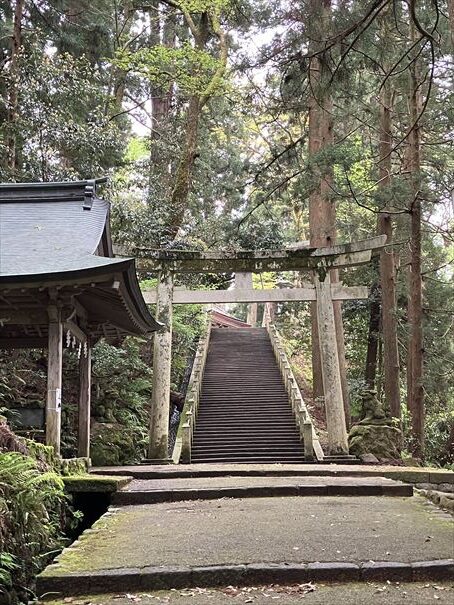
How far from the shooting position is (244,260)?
467 inches

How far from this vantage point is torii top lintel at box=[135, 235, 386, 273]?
38.0 ft

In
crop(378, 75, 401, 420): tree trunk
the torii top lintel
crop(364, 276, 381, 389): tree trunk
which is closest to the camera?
the torii top lintel

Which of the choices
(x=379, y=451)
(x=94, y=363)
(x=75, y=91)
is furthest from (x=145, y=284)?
(x=379, y=451)

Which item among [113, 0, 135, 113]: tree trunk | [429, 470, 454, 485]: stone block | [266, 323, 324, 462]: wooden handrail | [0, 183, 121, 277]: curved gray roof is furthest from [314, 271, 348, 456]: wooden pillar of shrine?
[113, 0, 135, 113]: tree trunk

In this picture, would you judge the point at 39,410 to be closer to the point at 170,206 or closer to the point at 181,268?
the point at 181,268

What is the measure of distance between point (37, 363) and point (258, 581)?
38.0 feet

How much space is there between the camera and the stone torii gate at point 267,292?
11.2 metres

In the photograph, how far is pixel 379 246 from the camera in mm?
11164

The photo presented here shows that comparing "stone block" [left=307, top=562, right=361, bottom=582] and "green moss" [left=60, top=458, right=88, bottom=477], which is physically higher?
"stone block" [left=307, top=562, right=361, bottom=582]

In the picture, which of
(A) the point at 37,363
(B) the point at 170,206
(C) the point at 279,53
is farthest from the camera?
(B) the point at 170,206

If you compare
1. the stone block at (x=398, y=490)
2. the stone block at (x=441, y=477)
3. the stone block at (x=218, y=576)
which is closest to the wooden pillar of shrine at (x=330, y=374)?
the stone block at (x=441, y=477)

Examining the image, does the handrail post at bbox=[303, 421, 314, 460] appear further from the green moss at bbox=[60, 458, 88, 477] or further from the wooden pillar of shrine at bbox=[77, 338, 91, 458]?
the green moss at bbox=[60, 458, 88, 477]

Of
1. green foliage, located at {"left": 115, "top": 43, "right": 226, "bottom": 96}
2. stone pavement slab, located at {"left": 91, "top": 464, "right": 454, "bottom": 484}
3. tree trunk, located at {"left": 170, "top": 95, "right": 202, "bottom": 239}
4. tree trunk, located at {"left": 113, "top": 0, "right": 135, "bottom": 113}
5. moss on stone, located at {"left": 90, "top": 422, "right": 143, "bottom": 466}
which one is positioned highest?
tree trunk, located at {"left": 113, "top": 0, "right": 135, "bottom": 113}

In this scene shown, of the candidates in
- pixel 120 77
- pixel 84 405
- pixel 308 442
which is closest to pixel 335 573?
pixel 84 405
